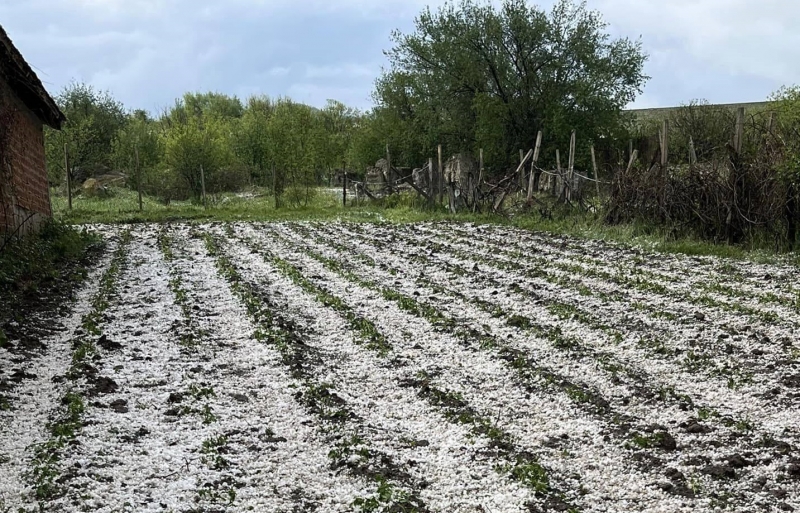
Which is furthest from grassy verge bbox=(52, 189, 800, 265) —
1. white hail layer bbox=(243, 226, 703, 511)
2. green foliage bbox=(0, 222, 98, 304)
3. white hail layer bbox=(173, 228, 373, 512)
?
white hail layer bbox=(173, 228, 373, 512)

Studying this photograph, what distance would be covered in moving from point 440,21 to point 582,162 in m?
8.80

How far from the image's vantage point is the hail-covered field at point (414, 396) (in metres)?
3.12

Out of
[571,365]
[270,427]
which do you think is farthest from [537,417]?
[270,427]

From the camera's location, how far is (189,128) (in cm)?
2545

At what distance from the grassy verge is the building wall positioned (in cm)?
378

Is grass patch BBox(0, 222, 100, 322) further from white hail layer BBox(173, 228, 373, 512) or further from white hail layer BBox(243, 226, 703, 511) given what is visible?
white hail layer BBox(243, 226, 703, 511)

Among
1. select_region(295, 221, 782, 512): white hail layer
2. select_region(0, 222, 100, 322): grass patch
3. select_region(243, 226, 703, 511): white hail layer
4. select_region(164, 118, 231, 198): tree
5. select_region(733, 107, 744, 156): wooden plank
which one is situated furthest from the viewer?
select_region(164, 118, 231, 198): tree

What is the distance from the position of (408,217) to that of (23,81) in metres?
9.17

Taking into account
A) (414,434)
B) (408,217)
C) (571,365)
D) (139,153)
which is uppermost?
(139,153)

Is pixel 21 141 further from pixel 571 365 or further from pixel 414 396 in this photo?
pixel 571 365

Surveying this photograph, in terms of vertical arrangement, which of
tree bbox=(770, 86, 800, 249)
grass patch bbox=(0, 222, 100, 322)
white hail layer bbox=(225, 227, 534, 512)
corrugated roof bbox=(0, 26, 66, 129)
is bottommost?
white hail layer bbox=(225, 227, 534, 512)

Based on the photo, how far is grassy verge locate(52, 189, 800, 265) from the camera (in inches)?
391

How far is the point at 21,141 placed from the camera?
1031cm

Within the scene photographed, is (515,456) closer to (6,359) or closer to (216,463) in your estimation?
(216,463)
